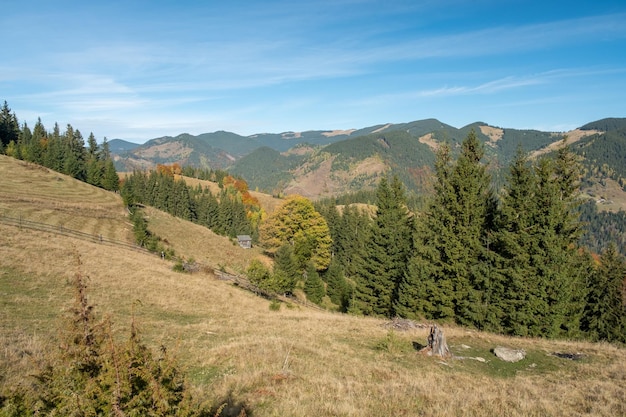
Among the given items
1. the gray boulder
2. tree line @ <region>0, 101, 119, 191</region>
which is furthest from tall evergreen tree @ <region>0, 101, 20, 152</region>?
the gray boulder

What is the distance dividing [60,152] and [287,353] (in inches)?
4274

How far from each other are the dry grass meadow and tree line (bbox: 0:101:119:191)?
6771 cm

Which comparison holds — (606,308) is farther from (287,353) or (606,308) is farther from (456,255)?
(287,353)

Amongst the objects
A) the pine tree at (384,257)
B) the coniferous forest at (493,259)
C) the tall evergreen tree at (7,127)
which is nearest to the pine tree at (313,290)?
the coniferous forest at (493,259)

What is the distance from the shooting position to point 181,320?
21.6 metres

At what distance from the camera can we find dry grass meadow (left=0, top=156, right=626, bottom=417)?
1069 cm

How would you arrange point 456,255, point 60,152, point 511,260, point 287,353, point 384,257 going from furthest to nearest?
point 60,152 < point 384,257 < point 456,255 < point 511,260 < point 287,353

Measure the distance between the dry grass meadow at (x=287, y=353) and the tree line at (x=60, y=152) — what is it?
67.7 m

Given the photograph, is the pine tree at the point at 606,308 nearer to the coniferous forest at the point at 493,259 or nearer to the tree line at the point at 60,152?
the coniferous forest at the point at 493,259

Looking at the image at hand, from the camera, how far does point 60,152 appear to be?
98000 mm

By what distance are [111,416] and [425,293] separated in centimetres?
2911

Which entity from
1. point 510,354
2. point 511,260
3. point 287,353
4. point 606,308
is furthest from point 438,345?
point 606,308

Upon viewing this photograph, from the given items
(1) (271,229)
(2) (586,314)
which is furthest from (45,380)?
(1) (271,229)

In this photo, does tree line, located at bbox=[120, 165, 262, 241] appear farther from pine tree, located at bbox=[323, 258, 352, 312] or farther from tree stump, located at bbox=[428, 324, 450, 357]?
tree stump, located at bbox=[428, 324, 450, 357]
